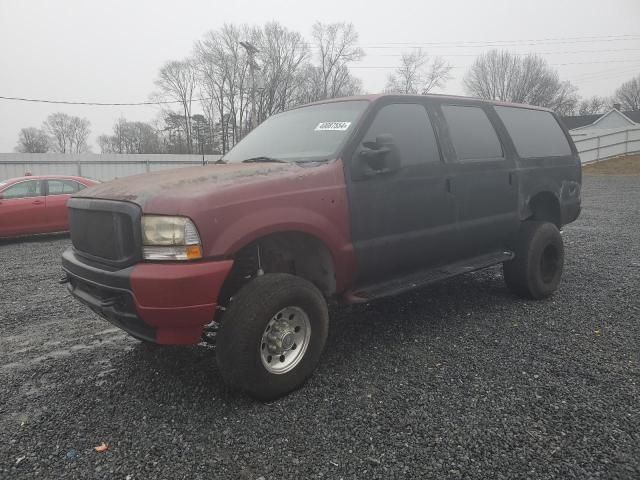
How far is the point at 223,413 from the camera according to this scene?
104 inches

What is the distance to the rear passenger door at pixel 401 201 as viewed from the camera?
10.5 feet

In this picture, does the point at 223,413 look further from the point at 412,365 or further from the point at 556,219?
the point at 556,219

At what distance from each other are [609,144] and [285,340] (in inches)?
1228

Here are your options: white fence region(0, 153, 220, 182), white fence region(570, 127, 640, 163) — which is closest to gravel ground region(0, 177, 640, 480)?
white fence region(0, 153, 220, 182)

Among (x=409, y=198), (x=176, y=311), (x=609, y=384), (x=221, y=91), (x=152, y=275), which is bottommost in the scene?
(x=609, y=384)

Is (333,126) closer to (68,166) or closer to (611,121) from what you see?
(68,166)

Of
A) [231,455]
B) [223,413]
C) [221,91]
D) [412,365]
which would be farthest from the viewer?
[221,91]

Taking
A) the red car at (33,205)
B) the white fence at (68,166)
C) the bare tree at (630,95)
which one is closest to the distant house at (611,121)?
the bare tree at (630,95)

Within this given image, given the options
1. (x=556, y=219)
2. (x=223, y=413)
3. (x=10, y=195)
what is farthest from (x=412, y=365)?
(x=10, y=195)

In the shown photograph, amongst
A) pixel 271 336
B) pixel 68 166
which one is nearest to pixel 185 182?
pixel 271 336

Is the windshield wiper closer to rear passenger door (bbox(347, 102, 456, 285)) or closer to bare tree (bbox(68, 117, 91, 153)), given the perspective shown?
rear passenger door (bbox(347, 102, 456, 285))

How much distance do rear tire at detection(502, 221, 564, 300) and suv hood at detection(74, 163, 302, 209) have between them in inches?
101

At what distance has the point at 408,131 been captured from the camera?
11.8 ft

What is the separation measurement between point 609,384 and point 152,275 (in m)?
2.79
